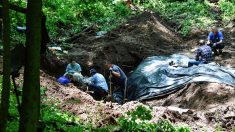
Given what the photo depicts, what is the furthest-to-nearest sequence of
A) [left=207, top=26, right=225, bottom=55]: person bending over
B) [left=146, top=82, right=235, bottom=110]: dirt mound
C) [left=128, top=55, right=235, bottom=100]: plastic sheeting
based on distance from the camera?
[left=207, top=26, right=225, bottom=55]: person bending over
[left=128, top=55, right=235, bottom=100]: plastic sheeting
[left=146, top=82, right=235, bottom=110]: dirt mound

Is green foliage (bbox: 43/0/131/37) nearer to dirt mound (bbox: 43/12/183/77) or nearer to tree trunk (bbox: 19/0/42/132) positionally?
dirt mound (bbox: 43/12/183/77)

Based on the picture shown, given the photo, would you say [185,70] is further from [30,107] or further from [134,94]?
[30,107]

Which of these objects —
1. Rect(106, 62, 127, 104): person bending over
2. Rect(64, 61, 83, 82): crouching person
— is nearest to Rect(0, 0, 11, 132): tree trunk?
Rect(64, 61, 83, 82): crouching person

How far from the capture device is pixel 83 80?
12609 millimetres

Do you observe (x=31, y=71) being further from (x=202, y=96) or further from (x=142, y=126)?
(x=202, y=96)

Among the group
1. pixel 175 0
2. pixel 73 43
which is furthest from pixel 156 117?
pixel 175 0

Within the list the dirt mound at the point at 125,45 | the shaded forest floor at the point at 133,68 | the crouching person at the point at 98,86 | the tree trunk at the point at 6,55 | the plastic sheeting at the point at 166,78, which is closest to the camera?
the tree trunk at the point at 6,55

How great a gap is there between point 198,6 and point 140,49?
28.9ft

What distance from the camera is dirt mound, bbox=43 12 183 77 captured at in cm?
1437

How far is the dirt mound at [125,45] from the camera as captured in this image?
47.1 ft

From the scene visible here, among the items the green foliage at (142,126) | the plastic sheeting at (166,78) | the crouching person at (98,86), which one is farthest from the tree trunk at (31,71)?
the crouching person at (98,86)

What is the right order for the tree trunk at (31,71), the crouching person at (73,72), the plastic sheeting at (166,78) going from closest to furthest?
the tree trunk at (31,71) < the plastic sheeting at (166,78) < the crouching person at (73,72)

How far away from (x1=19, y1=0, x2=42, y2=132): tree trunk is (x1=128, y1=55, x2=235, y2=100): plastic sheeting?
8747 millimetres

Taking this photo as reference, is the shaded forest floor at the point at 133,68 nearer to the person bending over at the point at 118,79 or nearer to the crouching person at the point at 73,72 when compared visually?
the crouching person at the point at 73,72
